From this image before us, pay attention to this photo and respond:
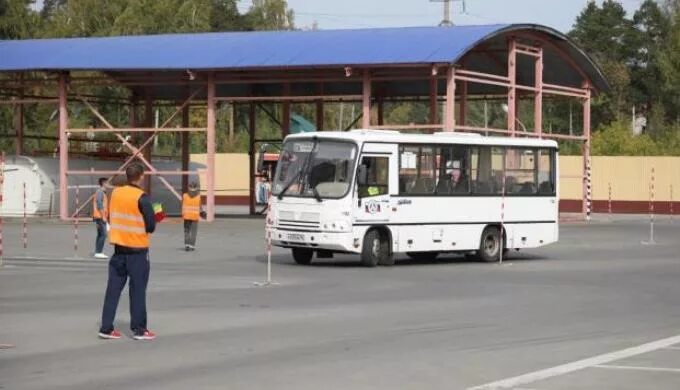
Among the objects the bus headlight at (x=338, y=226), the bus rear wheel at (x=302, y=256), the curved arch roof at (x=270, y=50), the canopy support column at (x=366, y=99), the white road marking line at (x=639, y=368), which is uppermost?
the curved arch roof at (x=270, y=50)

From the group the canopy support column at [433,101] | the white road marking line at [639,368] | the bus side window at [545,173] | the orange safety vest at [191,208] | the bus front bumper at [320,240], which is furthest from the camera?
the canopy support column at [433,101]

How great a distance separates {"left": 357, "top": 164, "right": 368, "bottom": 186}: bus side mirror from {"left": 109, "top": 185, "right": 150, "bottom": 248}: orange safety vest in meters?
12.6

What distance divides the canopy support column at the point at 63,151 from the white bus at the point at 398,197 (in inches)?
792

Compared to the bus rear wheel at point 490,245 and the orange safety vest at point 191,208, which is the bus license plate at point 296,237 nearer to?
the bus rear wheel at point 490,245

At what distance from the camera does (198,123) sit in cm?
8625

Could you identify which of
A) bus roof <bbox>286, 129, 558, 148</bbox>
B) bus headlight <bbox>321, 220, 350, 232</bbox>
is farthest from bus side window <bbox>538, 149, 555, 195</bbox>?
bus headlight <bbox>321, 220, 350, 232</bbox>

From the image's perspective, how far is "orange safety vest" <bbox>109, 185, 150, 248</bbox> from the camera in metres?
15.6

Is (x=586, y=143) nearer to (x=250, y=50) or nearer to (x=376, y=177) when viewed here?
(x=250, y=50)

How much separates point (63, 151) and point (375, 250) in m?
23.5

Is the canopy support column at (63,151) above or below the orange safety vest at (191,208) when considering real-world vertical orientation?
above

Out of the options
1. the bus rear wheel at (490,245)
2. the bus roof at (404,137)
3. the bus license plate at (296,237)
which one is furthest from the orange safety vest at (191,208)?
the bus rear wheel at (490,245)

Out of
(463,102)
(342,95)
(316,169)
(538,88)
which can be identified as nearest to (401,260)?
(316,169)

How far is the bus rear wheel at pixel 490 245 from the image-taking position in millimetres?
30606

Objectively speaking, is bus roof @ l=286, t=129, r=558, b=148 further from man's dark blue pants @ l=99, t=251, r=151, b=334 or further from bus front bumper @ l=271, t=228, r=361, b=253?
man's dark blue pants @ l=99, t=251, r=151, b=334
